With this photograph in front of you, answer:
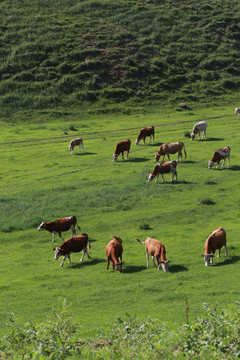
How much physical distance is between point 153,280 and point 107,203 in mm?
12448

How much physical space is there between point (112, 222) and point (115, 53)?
61.8 metres

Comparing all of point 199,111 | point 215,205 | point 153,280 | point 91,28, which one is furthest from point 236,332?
point 91,28

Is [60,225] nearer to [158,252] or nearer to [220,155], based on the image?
[158,252]

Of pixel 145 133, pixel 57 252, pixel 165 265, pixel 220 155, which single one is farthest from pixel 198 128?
pixel 165 265

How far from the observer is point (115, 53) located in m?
86.2

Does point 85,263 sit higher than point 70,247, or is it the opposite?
point 70,247

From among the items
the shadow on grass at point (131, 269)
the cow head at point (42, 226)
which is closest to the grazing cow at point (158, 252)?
the shadow on grass at point (131, 269)

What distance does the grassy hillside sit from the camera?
3044 inches

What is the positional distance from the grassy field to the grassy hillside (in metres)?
21.7

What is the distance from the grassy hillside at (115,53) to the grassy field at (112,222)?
21701 millimetres

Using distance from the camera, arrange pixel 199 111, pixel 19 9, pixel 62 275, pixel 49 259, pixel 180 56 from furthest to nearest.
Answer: pixel 19 9, pixel 180 56, pixel 199 111, pixel 49 259, pixel 62 275

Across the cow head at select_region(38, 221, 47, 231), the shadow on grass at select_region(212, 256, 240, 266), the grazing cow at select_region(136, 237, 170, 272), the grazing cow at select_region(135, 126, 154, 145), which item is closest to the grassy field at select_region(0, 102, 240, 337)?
the shadow on grass at select_region(212, 256, 240, 266)

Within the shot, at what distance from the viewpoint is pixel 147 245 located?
74.3 ft

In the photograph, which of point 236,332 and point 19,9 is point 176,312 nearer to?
point 236,332
